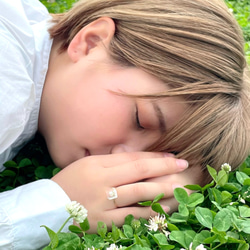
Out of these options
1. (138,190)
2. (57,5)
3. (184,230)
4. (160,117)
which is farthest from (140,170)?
(57,5)

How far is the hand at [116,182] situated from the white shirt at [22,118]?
0.07 metres

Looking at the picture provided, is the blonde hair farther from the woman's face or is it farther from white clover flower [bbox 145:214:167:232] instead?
white clover flower [bbox 145:214:167:232]

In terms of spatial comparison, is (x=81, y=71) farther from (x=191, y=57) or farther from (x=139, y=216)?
(x=139, y=216)

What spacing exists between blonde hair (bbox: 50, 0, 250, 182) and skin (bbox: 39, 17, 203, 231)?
0.15 ft

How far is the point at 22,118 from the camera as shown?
1630 mm

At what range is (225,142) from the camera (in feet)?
5.18

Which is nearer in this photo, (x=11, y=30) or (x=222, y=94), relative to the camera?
(x=222, y=94)

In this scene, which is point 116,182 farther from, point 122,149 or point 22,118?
point 22,118

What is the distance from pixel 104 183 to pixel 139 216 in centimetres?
18

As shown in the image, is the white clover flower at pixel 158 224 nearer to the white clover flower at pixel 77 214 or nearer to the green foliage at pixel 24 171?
the white clover flower at pixel 77 214

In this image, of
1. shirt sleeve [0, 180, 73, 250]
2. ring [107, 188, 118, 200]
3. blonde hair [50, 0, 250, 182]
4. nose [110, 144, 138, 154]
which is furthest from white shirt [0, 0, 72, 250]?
blonde hair [50, 0, 250, 182]

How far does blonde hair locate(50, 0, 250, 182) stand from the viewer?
5.04 ft

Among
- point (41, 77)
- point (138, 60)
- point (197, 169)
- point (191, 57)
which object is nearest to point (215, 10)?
point (191, 57)

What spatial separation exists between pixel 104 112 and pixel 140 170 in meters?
0.28
